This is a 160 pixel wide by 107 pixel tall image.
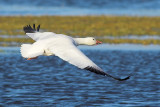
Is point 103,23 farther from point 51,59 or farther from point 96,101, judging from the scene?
point 96,101

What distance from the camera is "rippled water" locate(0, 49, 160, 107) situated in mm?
13062

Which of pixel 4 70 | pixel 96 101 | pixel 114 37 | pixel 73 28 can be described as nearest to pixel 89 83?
pixel 96 101

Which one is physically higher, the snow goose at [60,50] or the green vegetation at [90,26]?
the green vegetation at [90,26]

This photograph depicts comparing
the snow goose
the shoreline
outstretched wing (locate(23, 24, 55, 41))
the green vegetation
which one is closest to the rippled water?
outstretched wing (locate(23, 24, 55, 41))

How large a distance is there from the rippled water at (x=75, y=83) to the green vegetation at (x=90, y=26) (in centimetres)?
700

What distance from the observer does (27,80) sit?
16.5 m

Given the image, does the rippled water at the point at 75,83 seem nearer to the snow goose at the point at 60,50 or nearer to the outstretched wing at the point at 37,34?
the outstretched wing at the point at 37,34

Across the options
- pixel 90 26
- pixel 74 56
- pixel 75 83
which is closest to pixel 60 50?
pixel 74 56

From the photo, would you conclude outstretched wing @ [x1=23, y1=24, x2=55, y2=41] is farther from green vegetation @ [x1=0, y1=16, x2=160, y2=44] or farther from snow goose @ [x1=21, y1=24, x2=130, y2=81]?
green vegetation @ [x1=0, y1=16, x2=160, y2=44]

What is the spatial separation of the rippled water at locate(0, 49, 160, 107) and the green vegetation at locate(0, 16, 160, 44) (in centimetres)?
700

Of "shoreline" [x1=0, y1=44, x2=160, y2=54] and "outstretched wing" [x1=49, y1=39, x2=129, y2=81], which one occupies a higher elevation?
"shoreline" [x1=0, y1=44, x2=160, y2=54]

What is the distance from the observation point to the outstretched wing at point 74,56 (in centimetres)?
998

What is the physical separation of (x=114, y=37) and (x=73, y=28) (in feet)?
16.0

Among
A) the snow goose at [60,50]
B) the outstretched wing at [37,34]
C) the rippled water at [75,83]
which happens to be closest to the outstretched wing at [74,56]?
the snow goose at [60,50]
